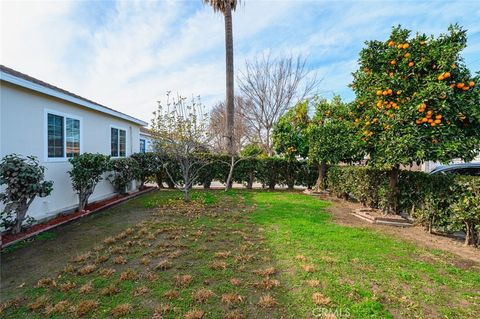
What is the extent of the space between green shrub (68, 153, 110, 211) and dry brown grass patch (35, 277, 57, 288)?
3.79 meters

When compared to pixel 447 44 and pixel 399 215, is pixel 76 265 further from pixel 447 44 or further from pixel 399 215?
pixel 447 44

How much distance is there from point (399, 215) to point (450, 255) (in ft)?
7.96

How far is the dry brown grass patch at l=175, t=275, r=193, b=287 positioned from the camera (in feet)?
9.84

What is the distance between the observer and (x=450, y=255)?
13.2 ft

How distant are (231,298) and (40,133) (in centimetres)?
597

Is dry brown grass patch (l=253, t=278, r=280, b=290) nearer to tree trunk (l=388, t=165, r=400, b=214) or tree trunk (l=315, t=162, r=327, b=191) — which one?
tree trunk (l=388, t=165, r=400, b=214)

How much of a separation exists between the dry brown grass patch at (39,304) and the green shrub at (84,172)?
4296mm

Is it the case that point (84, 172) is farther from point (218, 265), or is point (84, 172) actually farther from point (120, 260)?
point (218, 265)

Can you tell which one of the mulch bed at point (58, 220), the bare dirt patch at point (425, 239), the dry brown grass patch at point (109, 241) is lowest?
the bare dirt patch at point (425, 239)

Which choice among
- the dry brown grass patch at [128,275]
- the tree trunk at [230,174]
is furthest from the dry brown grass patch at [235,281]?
the tree trunk at [230,174]

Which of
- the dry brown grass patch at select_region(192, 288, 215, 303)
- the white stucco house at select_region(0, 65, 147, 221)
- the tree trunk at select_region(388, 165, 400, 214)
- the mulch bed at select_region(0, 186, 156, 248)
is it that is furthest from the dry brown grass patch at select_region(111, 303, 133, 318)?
the tree trunk at select_region(388, 165, 400, 214)

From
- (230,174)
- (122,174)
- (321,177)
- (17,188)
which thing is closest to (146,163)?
(122,174)

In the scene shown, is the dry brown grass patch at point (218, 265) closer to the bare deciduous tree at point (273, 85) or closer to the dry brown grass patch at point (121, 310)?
the dry brown grass patch at point (121, 310)

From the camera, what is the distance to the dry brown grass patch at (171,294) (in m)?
2.71
